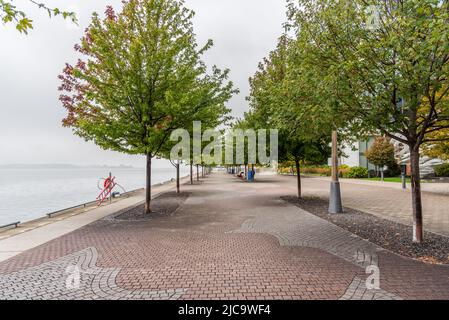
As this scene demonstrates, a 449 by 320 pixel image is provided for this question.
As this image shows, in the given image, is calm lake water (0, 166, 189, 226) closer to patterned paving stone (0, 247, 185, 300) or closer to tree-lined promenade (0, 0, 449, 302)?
tree-lined promenade (0, 0, 449, 302)

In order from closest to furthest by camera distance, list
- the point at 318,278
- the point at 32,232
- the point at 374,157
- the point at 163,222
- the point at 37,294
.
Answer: the point at 37,294, the point at 318,278, the point at 32,232, the point at 163,222, the point at 374,157

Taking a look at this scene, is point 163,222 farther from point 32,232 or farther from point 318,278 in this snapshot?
point 318,278

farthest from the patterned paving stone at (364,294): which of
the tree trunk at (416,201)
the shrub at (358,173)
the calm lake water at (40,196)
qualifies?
the shrub at (358,173)

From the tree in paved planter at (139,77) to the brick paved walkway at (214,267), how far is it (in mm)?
3843

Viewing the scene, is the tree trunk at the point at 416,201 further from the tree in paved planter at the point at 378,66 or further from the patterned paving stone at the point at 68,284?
the patterned paving stone at the point at 68,284

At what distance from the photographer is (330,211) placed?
12.1 metres

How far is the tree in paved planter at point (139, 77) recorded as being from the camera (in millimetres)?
10844

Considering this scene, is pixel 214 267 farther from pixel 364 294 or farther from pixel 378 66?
pixel 378 66

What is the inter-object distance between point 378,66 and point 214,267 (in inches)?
239

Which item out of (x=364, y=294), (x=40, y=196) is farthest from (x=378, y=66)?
(x=40, y=196)

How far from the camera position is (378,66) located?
22.9 ft

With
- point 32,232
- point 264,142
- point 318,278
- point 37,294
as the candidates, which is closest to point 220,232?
point 318,278

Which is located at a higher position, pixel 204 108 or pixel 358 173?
pixel 204 108
